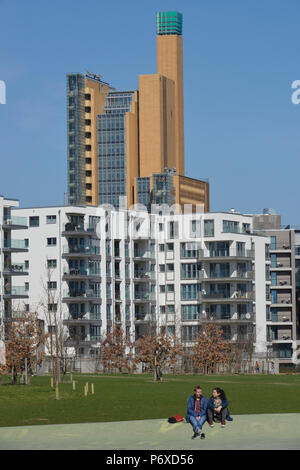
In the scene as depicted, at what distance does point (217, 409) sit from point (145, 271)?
114885 mm

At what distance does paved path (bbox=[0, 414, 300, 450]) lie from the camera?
31.0 meters

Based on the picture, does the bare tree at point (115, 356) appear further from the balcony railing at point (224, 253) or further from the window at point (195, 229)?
the window at point (195, 229)

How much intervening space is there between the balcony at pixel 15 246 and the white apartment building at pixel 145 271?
339 inches

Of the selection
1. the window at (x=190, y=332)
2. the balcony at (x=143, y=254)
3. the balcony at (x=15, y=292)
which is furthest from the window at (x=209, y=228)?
the balcony at (x=15, y=292)

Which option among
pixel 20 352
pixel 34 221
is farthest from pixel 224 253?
pixel 20 352

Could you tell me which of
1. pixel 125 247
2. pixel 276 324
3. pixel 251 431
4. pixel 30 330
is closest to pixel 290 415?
pixel 251 431

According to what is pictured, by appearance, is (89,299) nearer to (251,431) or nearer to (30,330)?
(30,330)

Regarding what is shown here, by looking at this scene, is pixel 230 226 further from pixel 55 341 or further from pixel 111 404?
pixel 111 404

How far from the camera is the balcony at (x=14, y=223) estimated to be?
128m

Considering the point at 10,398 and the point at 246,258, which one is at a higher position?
the point at 246,258

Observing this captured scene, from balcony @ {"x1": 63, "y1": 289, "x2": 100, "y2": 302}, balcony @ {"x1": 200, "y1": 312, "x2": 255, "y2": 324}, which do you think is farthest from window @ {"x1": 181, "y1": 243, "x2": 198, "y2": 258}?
balcony @ {"x1": 63, "y1": 289, "x2": 100, "y2": 302}

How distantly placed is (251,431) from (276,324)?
13591 centimetres

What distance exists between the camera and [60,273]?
139250 mm

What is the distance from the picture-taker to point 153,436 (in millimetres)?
34188
